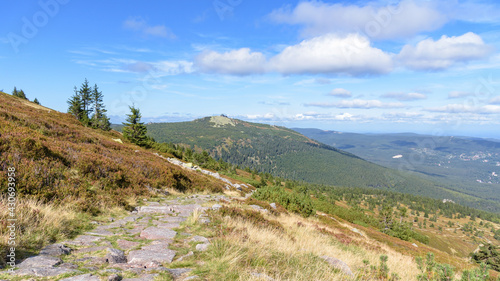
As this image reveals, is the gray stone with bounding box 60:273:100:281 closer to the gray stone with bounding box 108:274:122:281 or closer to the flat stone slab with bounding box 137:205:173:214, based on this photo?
the gray stone with bounding box 108:274:122:281

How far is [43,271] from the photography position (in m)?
3.73

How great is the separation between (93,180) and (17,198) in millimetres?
4151

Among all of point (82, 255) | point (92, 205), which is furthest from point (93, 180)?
point (82, 255)

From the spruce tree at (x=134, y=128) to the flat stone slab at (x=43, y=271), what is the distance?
43281 millimetres

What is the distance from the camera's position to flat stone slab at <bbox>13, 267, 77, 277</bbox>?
3.61m

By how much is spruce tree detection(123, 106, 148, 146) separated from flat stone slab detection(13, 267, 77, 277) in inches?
1704

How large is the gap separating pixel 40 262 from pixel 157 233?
118 inches

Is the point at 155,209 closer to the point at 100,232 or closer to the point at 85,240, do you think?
the point at 100,232

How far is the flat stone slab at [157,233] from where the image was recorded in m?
6.51

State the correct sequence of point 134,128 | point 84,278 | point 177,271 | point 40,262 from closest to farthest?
1. point 84,278
2. point 40,262
3. point 177,271
4. point 134,128

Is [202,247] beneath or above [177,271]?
beneath

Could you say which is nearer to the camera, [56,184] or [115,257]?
[115,257]

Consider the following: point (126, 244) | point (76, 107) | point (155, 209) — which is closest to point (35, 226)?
point (126, 244)

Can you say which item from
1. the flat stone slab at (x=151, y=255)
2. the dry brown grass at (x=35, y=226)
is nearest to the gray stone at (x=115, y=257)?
the flat stone slab at (x=151, y=255)
